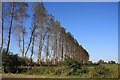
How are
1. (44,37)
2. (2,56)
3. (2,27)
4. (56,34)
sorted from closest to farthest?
(2,56)
(2,27)
(44,37)
(56,34)

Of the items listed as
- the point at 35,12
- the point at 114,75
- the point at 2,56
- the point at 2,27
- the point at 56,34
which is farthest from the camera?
the point at 56,34

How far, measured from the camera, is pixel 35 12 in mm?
18172

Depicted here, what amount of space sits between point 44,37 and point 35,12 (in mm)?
2314

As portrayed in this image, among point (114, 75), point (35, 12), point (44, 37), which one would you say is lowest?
point (114, 75)

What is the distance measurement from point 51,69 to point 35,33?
4734 mm

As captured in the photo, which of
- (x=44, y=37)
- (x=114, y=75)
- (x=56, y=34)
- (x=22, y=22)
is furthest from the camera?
(x=56, y=34)

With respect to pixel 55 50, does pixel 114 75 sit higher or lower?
lower

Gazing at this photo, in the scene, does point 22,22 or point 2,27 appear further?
point 22,22

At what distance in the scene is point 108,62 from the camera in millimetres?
17438

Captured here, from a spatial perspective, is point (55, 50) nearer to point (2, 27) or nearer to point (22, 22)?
point (22, 22)

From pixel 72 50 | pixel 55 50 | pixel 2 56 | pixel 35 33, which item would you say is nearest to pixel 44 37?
pixel 35 33

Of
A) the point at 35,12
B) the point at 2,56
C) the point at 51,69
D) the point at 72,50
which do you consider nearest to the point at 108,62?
the point at 51,69

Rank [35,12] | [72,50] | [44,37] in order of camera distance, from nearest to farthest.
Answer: [35,12]
[44,37]
[72,50]

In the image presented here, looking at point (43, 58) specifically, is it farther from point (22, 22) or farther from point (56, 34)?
point (22, 22)
